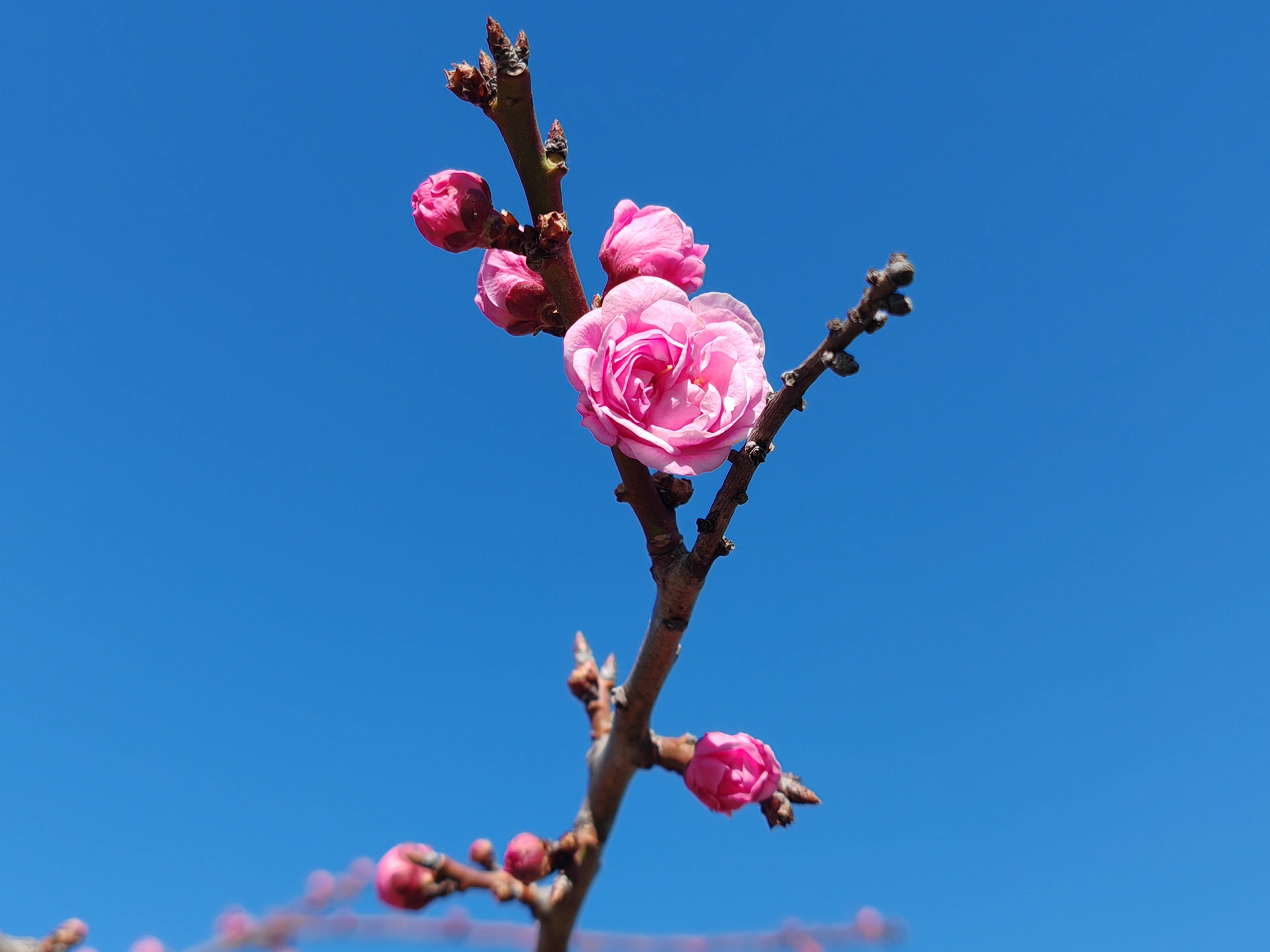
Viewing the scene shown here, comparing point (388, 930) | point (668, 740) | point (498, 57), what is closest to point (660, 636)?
point (668, 740)

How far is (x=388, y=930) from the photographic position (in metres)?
4.03

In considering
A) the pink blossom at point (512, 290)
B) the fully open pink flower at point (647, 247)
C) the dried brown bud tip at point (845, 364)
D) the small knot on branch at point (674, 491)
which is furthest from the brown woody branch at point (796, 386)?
the pink blossom at point (512, 290)

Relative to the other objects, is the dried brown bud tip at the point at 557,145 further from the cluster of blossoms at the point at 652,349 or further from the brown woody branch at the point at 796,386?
the brown woody branch at the point at 796,386

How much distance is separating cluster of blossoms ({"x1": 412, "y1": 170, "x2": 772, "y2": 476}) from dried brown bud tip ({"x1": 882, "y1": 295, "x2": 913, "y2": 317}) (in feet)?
1.16

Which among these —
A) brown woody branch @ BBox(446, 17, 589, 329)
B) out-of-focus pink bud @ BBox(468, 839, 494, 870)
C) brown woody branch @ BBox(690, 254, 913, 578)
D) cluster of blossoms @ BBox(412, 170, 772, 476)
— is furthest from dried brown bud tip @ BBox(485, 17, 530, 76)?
out-of-focus pink bud @ BBox(468, 839, 494, 870)

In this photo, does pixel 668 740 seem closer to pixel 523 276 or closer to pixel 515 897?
pixel 515 897

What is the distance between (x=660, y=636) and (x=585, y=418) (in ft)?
1.97

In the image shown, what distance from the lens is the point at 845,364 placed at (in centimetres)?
137

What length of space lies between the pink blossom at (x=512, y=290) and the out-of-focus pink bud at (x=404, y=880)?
1285 mm

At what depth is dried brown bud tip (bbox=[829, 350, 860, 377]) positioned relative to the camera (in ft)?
4.48

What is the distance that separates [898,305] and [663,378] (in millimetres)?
524

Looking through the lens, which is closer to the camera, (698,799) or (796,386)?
(796,386)

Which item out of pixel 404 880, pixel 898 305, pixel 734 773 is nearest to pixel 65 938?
pixel 404 880

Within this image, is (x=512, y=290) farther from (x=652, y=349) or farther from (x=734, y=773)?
(x=734, y=773)
